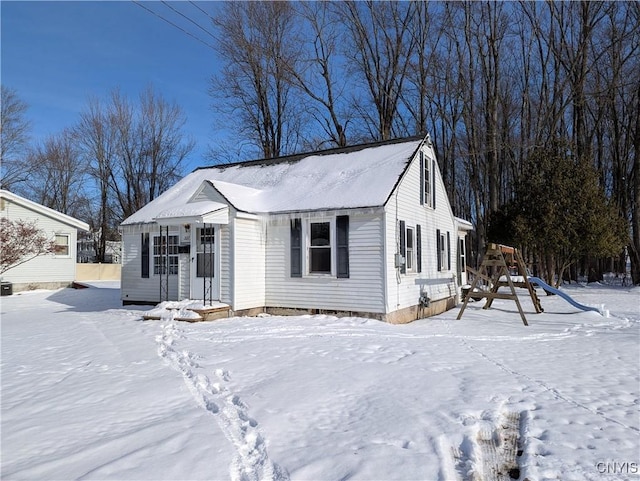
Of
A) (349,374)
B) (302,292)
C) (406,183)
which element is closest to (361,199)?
(406,183)

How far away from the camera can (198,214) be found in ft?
37.2

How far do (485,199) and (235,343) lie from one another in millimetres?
32227

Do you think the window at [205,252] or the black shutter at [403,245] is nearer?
the black shutter at [403,245]

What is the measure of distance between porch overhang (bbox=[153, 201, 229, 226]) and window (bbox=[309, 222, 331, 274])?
2.39 m

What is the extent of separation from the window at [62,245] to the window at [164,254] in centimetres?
1086

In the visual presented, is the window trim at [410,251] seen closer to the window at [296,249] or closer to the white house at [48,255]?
the window at [296,249]

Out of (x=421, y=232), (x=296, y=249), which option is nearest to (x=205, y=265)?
(x=296, y=249)

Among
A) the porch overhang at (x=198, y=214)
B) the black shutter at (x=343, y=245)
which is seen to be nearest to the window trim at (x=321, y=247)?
the black shutter at (x=343, y=245)

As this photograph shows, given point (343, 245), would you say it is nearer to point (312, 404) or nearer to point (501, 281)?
point (501, 281)

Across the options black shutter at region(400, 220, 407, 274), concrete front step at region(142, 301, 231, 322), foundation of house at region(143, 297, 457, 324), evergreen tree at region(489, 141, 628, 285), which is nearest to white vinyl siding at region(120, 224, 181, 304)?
concrete front step at region(142, 301, 231, 322)

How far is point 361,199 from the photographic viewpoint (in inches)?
456

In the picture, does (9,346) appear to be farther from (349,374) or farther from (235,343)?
(349,374)

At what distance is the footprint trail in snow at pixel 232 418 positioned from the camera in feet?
11.7

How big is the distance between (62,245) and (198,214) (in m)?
15.1
